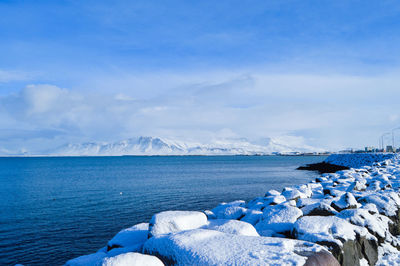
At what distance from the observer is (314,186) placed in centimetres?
2003

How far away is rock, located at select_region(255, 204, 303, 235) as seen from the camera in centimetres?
900

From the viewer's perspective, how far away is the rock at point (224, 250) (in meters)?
5.28

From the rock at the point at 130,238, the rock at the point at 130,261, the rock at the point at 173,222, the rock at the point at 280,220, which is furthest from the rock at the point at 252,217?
the rock at the point at 130,261

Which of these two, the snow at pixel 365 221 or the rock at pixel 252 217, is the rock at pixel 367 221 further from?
the rock at pixel 252 217

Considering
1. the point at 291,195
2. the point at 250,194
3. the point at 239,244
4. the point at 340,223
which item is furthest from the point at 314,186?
the point at 239,244

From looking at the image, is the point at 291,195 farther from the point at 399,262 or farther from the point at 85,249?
the point at 85,249

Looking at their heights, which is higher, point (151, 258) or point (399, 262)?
point (151, 258)

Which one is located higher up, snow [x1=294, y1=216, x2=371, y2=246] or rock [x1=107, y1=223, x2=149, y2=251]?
snow [x1=294, y1=216, x2=371, y2=246]

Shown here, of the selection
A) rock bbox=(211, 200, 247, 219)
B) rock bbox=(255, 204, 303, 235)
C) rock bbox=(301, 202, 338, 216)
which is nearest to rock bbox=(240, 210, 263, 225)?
rock bbox=(211, 200, 247, 219)

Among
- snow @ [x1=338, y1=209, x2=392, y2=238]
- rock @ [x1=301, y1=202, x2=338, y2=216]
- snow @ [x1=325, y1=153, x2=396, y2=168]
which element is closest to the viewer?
snow @ [x1=338, y1=209, x2=392, y2=238]

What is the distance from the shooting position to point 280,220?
9.39 meters

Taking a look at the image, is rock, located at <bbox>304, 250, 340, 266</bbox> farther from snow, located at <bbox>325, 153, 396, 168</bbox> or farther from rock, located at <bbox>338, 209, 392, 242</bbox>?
snow, located at <bbox>325, 153, 396, 168</bbox>

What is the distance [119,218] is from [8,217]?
8076mm

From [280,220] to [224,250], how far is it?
4.35 metres
